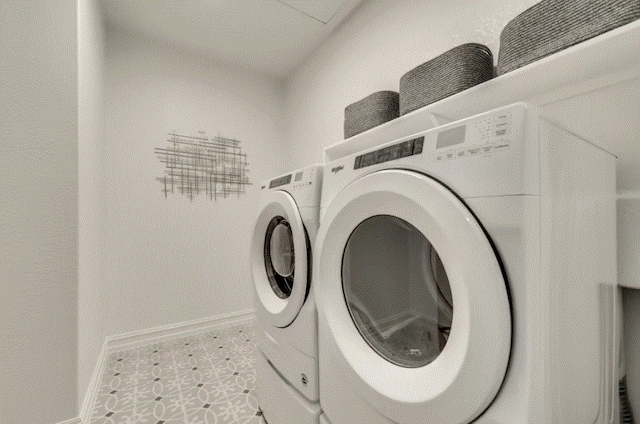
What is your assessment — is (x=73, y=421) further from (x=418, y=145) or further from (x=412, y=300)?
(x=418, y=145)

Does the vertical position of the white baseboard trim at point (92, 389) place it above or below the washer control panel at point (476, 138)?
below

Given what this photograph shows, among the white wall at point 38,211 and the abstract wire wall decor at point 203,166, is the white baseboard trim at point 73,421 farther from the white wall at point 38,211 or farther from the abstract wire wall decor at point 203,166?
the abstract wire wall decor at point 203,166

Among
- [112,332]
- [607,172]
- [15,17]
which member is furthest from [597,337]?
[112,332]

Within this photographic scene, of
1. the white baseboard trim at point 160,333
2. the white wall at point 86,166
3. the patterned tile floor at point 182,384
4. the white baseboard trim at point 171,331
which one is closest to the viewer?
the white wall at point 86,166

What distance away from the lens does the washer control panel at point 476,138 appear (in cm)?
43

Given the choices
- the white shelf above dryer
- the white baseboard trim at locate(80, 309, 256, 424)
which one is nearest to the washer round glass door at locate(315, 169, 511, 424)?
the white shelf above dryer

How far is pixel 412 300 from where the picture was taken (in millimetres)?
731

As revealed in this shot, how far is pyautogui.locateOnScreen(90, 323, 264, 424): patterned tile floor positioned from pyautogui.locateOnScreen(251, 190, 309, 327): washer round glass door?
560mm

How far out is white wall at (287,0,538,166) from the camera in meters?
1.15

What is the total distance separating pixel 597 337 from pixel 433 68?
1.00 metres

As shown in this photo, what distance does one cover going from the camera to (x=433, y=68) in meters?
1.05

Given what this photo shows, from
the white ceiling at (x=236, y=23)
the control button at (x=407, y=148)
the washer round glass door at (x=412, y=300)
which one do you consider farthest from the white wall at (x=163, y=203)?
the control button at (x=407, y=148)

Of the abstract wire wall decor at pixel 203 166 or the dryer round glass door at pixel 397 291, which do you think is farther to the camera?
the abstract wire wall decor at pixel 203 166

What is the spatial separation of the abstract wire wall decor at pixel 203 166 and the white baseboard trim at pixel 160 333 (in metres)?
1.00
